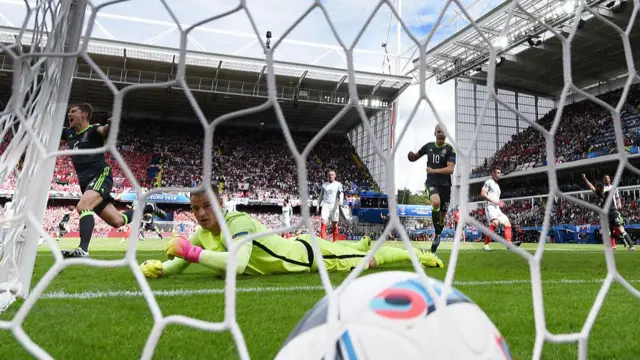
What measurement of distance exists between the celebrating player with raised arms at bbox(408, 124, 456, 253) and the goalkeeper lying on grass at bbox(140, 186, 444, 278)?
2.21m

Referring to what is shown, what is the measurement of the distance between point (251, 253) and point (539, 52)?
848 inches

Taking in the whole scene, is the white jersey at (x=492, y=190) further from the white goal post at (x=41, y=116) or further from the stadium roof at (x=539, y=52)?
the stadium roof at (x=539, y=52)

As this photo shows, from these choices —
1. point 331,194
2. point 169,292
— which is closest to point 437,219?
point 331,194

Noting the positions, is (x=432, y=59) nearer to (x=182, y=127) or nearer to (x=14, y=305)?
(x=182, y=127)

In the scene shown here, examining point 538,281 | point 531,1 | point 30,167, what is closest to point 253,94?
point 531,1

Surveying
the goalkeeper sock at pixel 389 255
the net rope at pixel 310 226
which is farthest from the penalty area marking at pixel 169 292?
the net rope at pixel 310 226

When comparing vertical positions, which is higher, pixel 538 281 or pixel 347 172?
pixel 347 172

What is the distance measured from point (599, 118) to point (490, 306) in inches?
934

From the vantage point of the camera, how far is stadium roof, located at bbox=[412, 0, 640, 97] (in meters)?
15.9

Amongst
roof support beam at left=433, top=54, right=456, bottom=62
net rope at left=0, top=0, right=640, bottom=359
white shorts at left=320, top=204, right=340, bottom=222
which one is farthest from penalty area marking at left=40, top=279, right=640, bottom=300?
roof support beam at left=433, top=54, right=456, bottom=62

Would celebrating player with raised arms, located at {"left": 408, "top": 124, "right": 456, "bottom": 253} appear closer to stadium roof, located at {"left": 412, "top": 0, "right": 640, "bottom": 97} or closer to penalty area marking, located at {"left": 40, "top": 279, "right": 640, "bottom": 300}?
penalty area marking, located at {"left": 40, "top": 279, "right": 640, "bottom": 300}

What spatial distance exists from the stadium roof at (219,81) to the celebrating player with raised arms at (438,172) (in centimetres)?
1097

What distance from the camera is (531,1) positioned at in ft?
48.2

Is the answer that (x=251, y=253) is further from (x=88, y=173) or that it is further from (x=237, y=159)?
(x=237, y=159)
